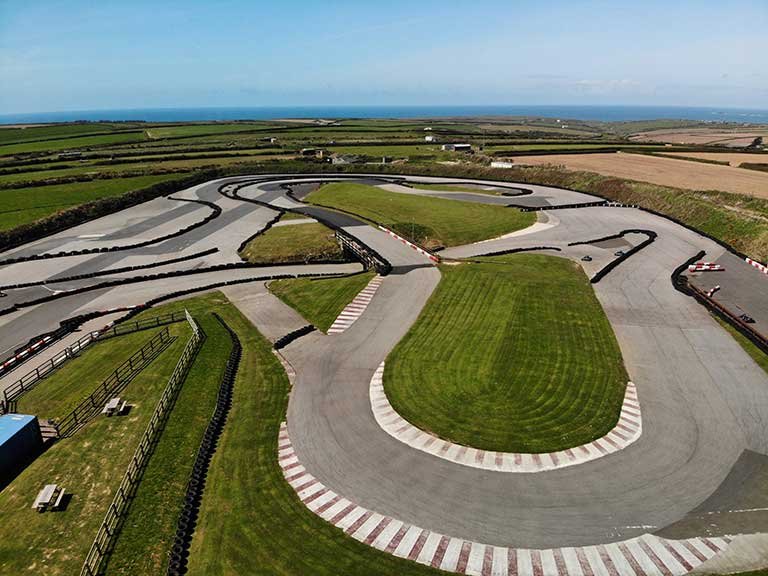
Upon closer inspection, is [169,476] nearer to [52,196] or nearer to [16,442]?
[16,442]

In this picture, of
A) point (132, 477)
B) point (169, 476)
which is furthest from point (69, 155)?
point (169, 476)

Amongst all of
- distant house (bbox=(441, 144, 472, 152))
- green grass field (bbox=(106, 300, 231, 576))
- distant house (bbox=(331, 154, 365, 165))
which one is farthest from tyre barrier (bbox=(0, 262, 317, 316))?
distant house (bbox=(441, 144, 472, 152))

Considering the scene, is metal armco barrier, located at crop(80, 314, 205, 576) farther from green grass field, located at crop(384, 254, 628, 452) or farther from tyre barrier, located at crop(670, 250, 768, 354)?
tyre barrier, located at crop(670, 250, 768, 354)

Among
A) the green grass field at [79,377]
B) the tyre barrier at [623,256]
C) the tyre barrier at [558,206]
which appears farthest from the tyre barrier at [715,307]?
the green grass field at [79,377]

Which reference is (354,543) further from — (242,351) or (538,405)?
(242,351)

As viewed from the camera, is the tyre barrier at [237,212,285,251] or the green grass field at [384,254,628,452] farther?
the tyre barrier at [237,212,285,251]
